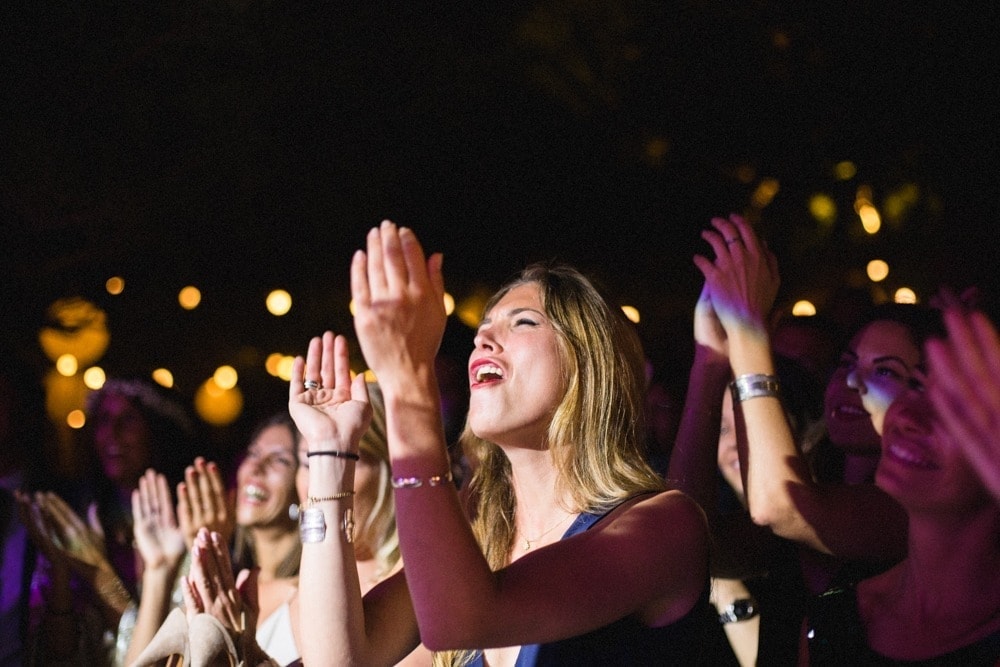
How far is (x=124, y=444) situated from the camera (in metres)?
3.89

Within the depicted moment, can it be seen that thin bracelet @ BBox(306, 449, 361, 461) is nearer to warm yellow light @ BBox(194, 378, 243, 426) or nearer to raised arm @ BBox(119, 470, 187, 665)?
raised arm @ BBox(119, 470, 187, 665)

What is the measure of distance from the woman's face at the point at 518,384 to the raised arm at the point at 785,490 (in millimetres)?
459

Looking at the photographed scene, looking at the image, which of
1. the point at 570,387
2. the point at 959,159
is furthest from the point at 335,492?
the point at 959,159

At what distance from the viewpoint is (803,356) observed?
313 centimetres

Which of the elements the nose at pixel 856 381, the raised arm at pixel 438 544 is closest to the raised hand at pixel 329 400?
the raised arm at pixel 438 544

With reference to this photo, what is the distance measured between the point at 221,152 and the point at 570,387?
4080 mm

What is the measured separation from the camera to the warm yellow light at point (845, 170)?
4391 mm

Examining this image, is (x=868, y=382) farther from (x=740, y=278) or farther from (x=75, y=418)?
(x=75, y=418)

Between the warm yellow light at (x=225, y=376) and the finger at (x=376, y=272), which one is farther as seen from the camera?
the warm yellow light at (x=225, y=376)

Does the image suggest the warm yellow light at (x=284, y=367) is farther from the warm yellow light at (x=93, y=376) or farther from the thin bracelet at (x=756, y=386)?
the thin bracelet at (x=756, y=386)

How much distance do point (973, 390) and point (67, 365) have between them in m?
5.78

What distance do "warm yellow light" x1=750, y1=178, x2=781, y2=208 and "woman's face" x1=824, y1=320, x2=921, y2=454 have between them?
2.23m

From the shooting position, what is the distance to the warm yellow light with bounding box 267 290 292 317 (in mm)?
6176

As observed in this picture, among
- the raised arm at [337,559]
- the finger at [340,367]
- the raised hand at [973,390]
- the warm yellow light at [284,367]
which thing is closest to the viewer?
the raised hand at [973,390]
